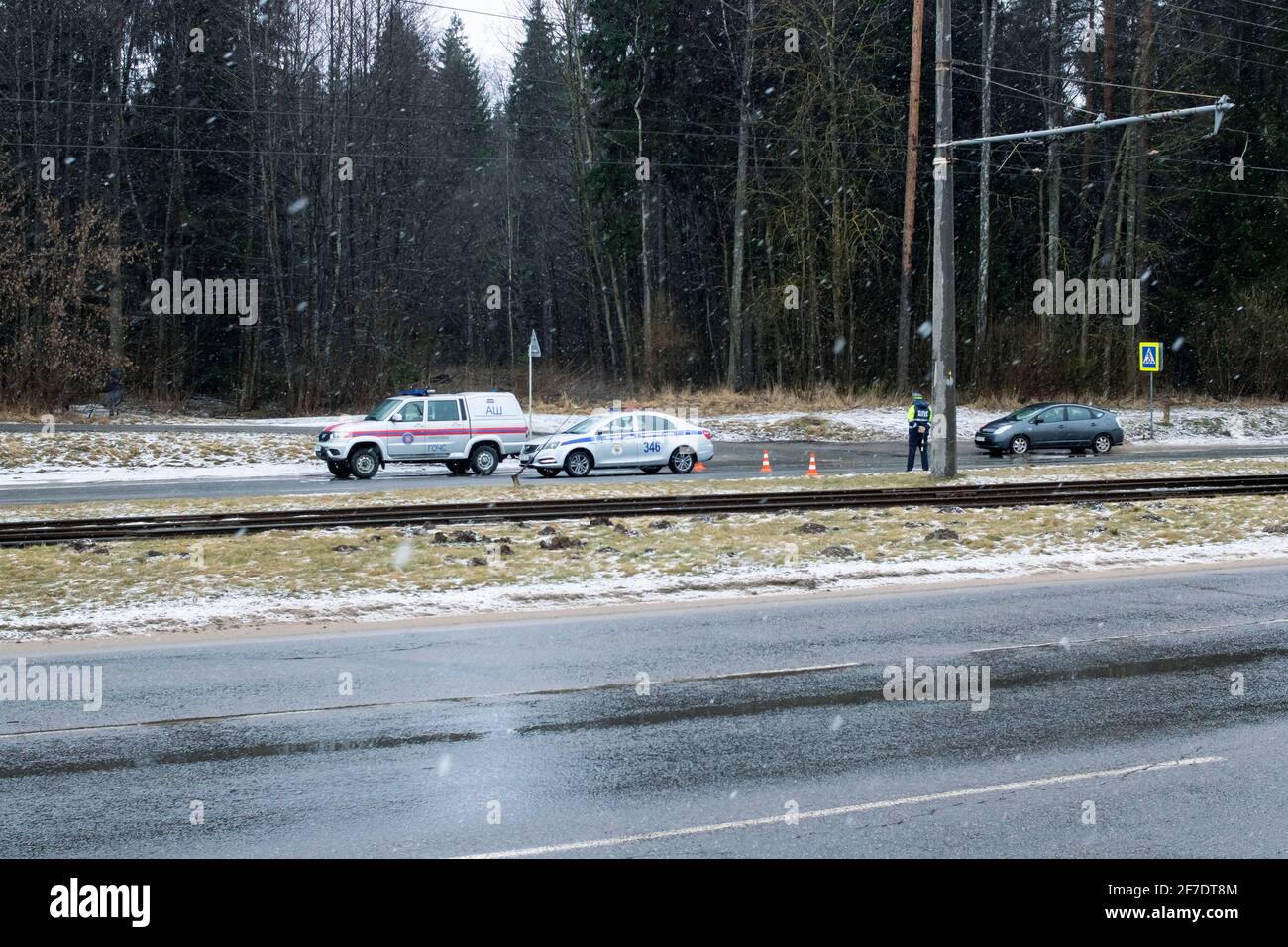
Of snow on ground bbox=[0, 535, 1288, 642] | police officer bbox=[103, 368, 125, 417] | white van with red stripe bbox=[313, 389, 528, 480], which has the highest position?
police officer bbox=[103, 368, 125, 417]

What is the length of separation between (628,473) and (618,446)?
5.32 ft

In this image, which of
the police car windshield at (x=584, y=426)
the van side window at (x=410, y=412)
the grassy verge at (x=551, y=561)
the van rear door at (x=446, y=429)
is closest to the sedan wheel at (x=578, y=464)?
the police car windshield at (x=584, y=426)

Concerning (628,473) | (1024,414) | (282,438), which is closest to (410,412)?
(628,473)

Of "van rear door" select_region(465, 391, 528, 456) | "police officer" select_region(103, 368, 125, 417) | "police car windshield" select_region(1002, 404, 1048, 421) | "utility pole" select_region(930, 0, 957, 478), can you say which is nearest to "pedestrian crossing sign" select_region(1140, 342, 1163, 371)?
"police car windshield" select_region(1002, 404, 1048, 421)

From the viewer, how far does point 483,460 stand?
1121 inches

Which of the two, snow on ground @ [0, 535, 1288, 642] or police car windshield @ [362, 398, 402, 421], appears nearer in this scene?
snow on ground @ [0, 535, 1288, 642]

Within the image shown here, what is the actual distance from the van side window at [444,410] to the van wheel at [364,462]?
5.17 ft

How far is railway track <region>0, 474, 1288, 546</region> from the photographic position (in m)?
16.5

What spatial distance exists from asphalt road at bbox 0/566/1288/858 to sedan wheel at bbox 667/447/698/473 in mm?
17047

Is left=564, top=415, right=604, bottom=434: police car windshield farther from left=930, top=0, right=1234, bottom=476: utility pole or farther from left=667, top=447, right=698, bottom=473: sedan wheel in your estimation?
left=930, top=0, right=1234, bottom=476: utility pole

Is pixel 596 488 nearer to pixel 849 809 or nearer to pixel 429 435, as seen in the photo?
pixel 429 435

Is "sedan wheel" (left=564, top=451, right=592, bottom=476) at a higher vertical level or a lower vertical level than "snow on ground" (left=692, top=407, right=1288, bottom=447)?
lower
